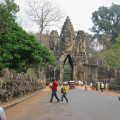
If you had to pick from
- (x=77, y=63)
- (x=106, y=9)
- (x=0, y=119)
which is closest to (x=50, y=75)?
(x=77, y=63)

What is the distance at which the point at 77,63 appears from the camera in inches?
2557

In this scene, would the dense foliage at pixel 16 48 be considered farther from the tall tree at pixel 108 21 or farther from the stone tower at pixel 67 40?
the tall tree at pixel 108 21

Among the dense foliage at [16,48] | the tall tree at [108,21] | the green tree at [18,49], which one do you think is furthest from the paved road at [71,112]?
the tall tree at [108,21]

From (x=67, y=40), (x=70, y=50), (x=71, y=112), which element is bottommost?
(x=71, y=112)

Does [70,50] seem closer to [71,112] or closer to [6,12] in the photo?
[6,12]

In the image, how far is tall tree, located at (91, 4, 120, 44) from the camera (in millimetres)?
75000

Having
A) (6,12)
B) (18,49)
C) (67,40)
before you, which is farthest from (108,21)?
(6,12)

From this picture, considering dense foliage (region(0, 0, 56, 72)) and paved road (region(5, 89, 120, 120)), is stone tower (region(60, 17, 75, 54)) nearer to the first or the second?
dense foliage (region(0, 0, 56, 72))

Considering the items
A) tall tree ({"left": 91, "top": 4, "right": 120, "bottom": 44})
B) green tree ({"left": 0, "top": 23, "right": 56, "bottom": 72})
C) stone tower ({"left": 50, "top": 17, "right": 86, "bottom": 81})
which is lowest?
green tree ({"left": 0, "top": 23, "right": 56, "bottom": 72})

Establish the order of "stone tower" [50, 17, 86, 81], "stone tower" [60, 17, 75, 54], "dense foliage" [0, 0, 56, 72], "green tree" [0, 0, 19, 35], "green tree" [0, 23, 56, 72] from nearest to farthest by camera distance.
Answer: "green tree" [0, 0, 19, 35], "dense foliage" [0, 0, 56, 72], "green tree" [0, 23, 56, 72], "stone tower" [50, 17, 86, 81], "stone tower" [60, 17, 75, 54]

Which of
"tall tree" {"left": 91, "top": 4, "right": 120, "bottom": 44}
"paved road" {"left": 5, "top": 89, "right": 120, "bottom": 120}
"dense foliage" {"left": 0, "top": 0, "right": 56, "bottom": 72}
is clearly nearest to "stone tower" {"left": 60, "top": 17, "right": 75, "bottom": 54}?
"tall tree" {"left": 91, "top": 4, "right": 120, "bottom": 44}

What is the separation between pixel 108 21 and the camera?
74.8m

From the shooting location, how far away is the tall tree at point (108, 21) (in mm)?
75000

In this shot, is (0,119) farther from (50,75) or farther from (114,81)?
(50,75)
